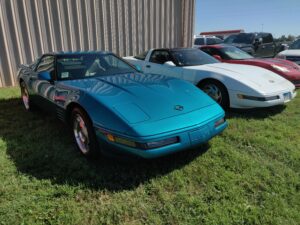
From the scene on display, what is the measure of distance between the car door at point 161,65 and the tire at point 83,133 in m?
2.73

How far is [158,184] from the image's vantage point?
2.46 meters

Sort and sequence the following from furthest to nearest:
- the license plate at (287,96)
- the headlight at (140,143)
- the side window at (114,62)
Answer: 1. the license plate at (287,96)
2. the side window at (114,62)
3. the headlight at (140,143)

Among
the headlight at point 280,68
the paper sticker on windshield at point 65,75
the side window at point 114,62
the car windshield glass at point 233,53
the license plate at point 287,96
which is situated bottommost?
the license plate at point 287,96

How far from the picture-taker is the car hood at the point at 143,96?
2.54 meters

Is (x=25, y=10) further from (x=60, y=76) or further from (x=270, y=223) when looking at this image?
(x=270, y=223)

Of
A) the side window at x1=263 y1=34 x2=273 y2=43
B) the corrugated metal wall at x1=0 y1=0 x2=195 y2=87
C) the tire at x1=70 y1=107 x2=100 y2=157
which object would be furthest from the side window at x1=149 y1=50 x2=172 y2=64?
the side window at x1=263 y1=34 x2=273 y2=43

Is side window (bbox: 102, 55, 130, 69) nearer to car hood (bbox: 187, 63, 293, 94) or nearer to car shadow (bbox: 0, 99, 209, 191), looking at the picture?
car shadow (bbox: 0, 99, 209, 191)

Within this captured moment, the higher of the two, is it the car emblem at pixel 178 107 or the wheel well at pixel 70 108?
the car emblem at pixel 178 107

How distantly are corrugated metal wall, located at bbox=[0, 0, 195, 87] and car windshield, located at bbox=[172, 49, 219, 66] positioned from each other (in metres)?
4.52

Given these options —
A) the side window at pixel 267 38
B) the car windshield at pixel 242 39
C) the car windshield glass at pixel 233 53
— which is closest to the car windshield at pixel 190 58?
the car windshield glass at pixel 233 53

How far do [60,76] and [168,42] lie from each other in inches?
325

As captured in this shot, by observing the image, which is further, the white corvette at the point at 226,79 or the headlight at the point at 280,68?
the headlight at the point at 280,68

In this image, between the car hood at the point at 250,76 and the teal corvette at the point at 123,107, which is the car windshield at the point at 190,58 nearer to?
the car hood at the point at 250,76

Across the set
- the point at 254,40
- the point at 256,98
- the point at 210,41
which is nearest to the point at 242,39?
the point at 254,40
